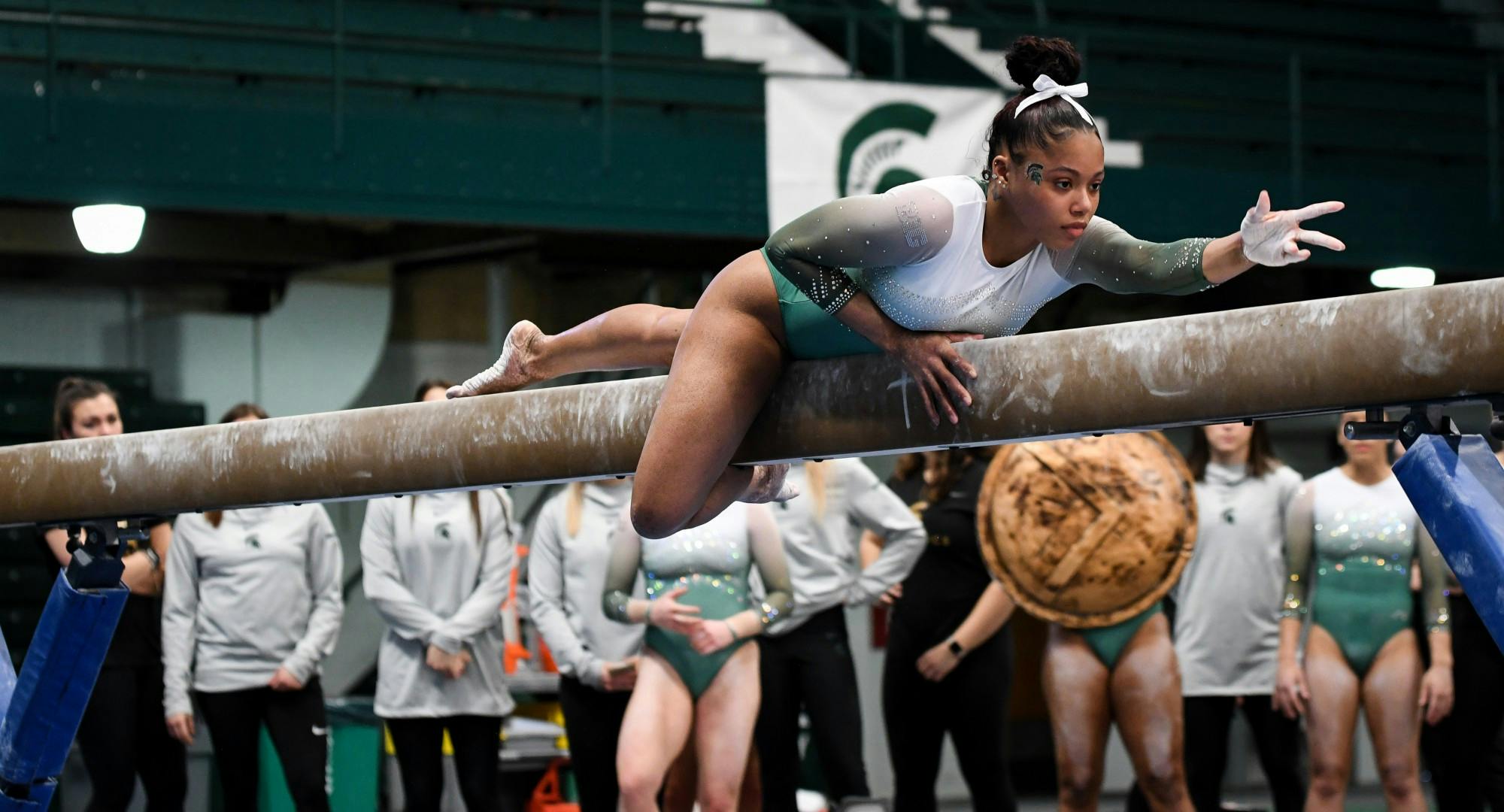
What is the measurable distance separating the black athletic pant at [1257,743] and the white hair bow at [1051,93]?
3.51m

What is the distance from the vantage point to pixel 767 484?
306 cm

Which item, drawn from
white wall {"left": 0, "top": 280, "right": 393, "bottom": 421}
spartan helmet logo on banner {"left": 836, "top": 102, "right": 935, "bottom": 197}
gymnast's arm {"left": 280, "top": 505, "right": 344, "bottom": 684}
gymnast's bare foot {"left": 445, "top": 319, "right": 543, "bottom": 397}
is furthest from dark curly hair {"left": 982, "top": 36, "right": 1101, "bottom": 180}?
Answer: white wall {"left": 0, "top": 280, "right": 393, "bottom": 421}

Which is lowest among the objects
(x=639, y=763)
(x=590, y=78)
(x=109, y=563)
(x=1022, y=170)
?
(x=639, y=763)

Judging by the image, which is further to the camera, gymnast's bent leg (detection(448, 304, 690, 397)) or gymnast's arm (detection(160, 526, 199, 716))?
gymnast's arm (detection(160, 526, 199, 716))

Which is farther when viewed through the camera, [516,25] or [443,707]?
[516,25]

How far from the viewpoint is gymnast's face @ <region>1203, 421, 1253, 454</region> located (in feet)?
18.6

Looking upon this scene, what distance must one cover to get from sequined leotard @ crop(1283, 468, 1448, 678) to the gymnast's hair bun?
313 centimetres

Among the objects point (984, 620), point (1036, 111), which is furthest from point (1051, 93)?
point (984, 620)

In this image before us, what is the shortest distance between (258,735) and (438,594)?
78cm

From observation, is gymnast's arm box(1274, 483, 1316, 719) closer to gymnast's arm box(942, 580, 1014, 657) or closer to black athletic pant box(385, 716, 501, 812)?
gymnast's arm box(942, 580, 1014, 657)

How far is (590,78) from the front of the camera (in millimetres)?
9039

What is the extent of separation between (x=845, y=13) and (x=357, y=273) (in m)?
2.92

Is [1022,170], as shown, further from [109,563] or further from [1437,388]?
[109,563]

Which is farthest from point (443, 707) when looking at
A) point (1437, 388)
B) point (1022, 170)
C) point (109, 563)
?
point (1437, 388)
